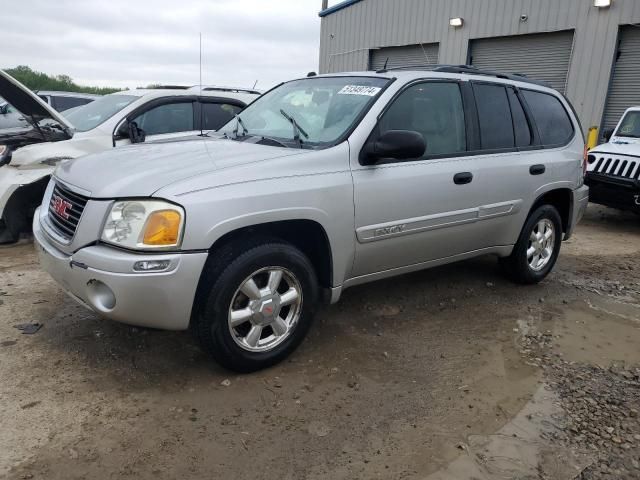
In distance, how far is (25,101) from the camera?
517cm

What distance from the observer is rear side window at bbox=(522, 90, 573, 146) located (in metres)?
4.69

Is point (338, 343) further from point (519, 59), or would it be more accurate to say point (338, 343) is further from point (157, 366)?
point (519, 59)

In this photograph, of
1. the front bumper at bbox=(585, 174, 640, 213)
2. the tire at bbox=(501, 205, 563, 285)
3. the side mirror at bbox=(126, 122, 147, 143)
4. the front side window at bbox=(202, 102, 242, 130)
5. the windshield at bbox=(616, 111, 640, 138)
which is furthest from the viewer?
the windshield at bbox=(616, 111, 640, 138)

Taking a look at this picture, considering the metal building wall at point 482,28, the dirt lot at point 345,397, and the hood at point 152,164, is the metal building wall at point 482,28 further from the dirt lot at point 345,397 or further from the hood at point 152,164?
the hood at point 152,164

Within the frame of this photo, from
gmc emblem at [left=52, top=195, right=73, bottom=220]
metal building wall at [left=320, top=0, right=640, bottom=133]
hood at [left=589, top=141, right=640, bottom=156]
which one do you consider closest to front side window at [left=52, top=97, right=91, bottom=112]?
metal building wall at [left=320, top=0, right=640, bottom=133]

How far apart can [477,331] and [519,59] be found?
35.8 feet

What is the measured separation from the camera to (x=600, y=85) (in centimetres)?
1125

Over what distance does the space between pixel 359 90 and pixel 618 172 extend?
597 cm

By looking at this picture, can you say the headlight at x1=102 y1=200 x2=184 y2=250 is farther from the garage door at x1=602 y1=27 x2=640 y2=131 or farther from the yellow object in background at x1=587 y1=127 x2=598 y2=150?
the garage door at x1=602 y1=27 x2=640 y2=131

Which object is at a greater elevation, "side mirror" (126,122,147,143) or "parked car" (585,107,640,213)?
"side mirror" (126,122,147,143)

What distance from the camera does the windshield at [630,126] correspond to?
8.68 metres

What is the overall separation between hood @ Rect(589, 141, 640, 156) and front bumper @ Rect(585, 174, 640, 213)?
461mm

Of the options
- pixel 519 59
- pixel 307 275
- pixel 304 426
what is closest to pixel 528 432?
pixel 304 426

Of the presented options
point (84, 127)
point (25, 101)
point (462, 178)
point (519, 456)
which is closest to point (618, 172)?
point (462, 178)
